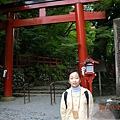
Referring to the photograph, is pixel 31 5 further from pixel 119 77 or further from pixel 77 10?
pixel 119 77

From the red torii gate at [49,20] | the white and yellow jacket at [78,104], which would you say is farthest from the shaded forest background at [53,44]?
the white and yellow jacket at [78,104]

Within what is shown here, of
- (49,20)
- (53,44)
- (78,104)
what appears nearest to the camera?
(78,104)

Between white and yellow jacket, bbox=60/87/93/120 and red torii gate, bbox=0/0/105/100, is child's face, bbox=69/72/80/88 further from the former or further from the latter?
red torii gate, bbox=0/0/105/100

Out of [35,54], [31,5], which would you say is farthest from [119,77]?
[35,54]

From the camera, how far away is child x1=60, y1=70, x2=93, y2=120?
8.19 ft

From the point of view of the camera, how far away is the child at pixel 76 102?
2.50 meters

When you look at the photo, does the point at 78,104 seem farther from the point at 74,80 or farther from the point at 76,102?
the point at 74,80

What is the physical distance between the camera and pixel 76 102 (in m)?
2.50

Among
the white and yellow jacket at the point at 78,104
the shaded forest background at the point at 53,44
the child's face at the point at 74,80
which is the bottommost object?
the white and yellow jacket at the point at 78,104

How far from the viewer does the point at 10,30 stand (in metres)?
10.4

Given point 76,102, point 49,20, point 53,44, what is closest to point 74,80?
point 76,102

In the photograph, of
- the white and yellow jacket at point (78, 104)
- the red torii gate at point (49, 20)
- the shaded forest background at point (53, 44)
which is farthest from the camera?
the shaded forest background at point (53, 44)

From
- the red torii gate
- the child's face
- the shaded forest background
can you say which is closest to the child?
the child's face

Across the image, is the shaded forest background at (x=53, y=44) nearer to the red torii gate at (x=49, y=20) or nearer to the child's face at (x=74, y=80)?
the red torii gate at (x=49, y=20)
